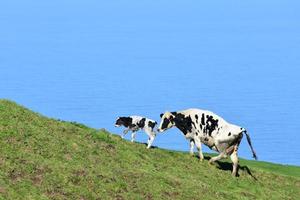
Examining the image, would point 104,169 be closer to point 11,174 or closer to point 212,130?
point 11,174

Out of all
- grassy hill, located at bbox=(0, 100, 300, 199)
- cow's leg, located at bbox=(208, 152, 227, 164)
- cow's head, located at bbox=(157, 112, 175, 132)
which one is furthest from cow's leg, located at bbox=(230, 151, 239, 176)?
cow's head, located at bbox=(157, 112, 175, 132)

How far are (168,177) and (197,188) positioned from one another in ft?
4.79

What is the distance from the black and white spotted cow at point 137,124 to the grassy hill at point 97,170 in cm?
184

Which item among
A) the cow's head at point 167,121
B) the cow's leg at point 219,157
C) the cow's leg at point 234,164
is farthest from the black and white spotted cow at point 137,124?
the cow's leg at point 234,164

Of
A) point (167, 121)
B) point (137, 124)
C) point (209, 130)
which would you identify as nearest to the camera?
point (209, 130)

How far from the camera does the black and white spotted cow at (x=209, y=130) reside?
1486 inches

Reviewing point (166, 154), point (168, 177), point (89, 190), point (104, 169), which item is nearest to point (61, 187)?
point (89, 190)

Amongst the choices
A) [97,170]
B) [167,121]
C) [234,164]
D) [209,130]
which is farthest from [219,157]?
[97,170]

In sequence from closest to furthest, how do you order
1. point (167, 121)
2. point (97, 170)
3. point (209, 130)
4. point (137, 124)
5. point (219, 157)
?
point (97, 170) → point (219, 157) → point (209, 130) → point (167, 121) → point (137, 124)

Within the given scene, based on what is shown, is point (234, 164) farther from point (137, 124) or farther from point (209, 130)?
point (137, 124)

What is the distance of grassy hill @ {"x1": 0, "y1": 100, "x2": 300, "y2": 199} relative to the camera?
89.7 ft

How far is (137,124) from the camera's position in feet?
133

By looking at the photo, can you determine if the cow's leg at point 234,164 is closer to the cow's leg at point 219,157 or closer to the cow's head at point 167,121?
the cow's leg at point 219,157

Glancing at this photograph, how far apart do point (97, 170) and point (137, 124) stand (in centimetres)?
1061
